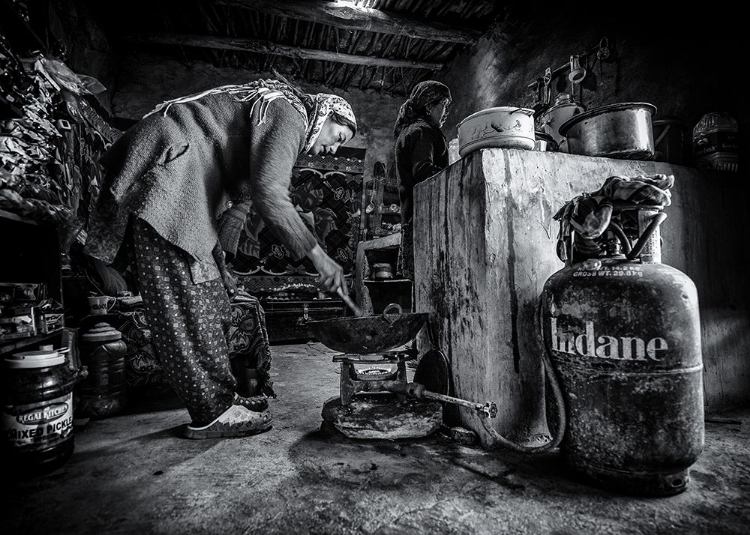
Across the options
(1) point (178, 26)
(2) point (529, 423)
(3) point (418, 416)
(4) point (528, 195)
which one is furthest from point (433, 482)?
(1) point (178, 26)

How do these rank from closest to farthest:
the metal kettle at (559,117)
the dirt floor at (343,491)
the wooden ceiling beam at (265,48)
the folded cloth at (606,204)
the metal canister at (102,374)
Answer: the dirt floor at (343,491) < the folded cloth at (606,204) < the metal canister at (102,374) < the metal kettle at (559,117) < the wooden ceiling beam at (265,48)

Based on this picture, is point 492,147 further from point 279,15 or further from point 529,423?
point 279,15

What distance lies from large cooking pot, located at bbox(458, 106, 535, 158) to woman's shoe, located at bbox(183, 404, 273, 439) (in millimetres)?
1882

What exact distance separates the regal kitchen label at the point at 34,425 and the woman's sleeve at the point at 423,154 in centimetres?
268

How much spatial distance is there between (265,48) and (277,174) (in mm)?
4941

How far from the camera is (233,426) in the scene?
2.00m

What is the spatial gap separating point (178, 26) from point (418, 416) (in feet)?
20.2

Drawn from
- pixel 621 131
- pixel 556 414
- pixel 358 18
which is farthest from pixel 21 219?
pixel 358 18

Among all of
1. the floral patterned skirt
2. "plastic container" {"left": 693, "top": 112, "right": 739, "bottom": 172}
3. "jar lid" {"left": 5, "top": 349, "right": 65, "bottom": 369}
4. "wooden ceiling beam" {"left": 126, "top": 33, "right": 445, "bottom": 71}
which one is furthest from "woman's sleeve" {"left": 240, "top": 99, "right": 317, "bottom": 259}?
"wooden ceiling beam" {"left": 126, "top": 33, "right": 445, "bottom": 71}

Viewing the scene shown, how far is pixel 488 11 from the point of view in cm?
519

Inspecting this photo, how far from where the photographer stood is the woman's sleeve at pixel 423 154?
3.13 metres

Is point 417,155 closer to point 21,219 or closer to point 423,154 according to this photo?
point 423,154

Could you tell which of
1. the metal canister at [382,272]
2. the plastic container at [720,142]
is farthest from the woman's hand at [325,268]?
the metal canister at [382,272]

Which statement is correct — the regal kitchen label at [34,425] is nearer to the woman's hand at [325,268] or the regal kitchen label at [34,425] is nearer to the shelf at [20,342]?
the shelf at [20,342]
